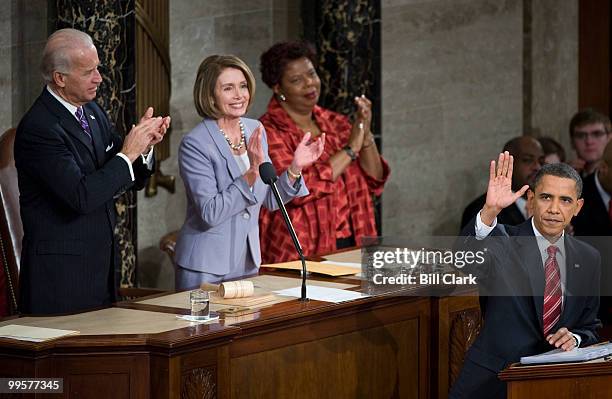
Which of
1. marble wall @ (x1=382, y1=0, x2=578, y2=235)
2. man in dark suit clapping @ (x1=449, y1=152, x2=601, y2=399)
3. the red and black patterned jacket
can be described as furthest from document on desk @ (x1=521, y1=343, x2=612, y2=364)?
marble wall @ (x1=382, y1=0, x2=578, y2=235)

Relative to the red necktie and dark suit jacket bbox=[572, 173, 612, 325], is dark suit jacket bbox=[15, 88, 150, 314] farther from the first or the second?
dark suit jacket bbox=[572, 173, 612, 325]

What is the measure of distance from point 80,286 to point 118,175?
465 mm

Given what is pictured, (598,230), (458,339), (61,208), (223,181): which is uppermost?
(223,181)

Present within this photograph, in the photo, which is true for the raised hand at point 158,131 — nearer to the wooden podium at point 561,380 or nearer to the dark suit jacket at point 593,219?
the wooden podium at point 561,380

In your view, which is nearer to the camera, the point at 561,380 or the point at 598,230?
the point at 561,380

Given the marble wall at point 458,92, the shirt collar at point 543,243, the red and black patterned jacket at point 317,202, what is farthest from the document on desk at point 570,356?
the marble wall at point 458,92

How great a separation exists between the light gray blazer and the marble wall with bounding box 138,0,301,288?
2.27m

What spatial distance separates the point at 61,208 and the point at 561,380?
2051mm

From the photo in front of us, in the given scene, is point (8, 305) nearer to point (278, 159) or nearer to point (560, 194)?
point (278, 159)

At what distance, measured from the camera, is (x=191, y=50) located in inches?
304

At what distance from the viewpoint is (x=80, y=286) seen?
4.72m

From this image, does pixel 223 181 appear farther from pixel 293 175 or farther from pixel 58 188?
pixel 58 188

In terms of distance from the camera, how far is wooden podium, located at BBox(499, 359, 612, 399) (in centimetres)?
363

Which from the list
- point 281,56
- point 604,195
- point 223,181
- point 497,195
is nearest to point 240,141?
point 223,181
